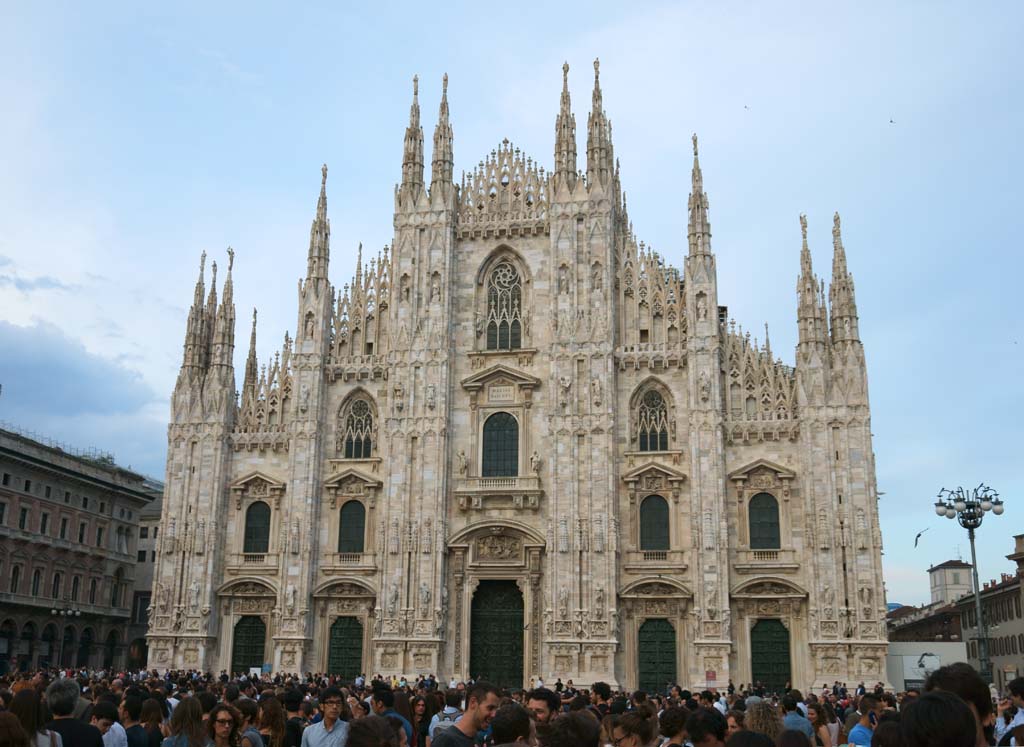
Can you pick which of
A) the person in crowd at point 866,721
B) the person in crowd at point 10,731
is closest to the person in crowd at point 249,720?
the person in crowd at point 10,731

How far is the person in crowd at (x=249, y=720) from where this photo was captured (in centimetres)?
942

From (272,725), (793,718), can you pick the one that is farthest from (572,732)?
(793,718)

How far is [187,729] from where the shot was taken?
28.3 feet

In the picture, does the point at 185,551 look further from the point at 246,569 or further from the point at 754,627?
the point at 754,627

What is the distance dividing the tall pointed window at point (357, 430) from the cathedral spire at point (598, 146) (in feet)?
42.8

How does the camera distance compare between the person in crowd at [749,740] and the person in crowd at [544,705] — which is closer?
the person in crowd at [749,740]

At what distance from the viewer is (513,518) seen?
4003cm

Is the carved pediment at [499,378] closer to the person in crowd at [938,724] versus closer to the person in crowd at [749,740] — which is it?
the person in crowd at [749,740]

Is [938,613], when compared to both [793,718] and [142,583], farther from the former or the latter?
[793,718]

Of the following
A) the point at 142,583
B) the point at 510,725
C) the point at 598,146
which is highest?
the point at 598,146

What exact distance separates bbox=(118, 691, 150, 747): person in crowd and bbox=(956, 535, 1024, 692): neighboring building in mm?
54179

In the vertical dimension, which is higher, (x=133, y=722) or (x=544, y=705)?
(x=544, y=705)

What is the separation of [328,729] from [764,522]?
100ft

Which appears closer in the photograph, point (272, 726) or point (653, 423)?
point (272, 726)
